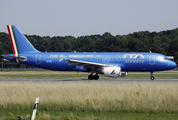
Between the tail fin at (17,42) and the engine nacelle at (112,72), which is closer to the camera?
the engine nacelle at (112,72)

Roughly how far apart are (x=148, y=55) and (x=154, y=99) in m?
21.1

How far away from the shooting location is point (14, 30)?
36969 millimetres

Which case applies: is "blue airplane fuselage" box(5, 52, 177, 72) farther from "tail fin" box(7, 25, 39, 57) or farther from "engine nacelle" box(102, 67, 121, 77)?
"engine nacelle" box(102, 67, 121, 77)

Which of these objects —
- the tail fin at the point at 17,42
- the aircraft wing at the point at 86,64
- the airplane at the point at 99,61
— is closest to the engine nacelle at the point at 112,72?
the airplane at the point at 99,61

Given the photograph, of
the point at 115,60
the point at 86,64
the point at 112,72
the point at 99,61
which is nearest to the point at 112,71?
the point at 112,72

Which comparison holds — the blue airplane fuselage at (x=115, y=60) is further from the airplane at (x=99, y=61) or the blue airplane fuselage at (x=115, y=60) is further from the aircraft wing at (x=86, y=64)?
the aircraft wing at (x=86, y=64)

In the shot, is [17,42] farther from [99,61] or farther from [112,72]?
[112,72]

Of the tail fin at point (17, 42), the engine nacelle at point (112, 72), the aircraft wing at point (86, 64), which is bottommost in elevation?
the engine nacelle at point (112, 72)

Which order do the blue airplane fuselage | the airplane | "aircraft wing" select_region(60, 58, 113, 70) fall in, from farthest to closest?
1. the blue airplane fuselage
2. the airplane
3. "aircraft wing" select_region(60, 58, 113, 70)

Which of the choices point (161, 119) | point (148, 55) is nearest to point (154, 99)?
point (161, 119)

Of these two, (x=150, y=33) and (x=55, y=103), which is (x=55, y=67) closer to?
(x=55, y=103)

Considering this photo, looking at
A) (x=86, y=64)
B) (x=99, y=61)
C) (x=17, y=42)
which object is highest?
(x=17, y=42)

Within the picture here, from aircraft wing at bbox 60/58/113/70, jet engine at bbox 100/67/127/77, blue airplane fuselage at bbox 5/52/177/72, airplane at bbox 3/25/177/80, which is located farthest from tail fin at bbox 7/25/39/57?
jet engine at bbox 100/67/127/77

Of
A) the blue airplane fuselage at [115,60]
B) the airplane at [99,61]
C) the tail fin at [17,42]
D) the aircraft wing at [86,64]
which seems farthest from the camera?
the tail fin at [17,42]
